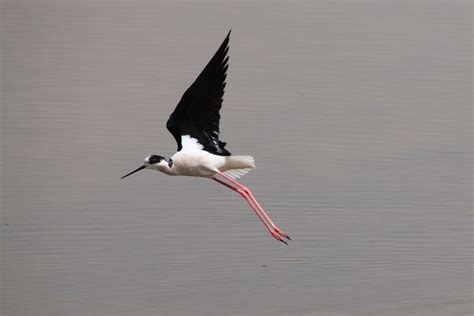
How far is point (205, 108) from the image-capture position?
4.35 meters

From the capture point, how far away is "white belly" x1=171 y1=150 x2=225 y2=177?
4.30 m

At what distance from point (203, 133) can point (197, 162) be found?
0.13 m

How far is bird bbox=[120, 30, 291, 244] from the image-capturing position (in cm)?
429

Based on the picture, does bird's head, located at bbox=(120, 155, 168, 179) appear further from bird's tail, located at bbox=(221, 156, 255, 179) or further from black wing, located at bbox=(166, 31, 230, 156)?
bird's tail, located at bbox=(221, 156, 255, 179)

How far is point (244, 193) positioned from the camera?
4520 millimetres

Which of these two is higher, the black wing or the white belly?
the black wing

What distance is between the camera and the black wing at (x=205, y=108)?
4.29 metres

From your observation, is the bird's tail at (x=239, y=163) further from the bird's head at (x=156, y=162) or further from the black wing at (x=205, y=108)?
the bird's head at (x=156, y=162)

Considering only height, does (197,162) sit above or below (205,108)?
below

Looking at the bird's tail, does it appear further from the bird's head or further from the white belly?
the bird's head

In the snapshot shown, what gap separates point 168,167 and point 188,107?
232 mm

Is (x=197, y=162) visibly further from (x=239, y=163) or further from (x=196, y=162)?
(x=239, y=163)

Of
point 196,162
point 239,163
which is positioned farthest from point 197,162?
point 239,163

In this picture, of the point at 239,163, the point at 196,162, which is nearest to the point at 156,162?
the point at 196,162
